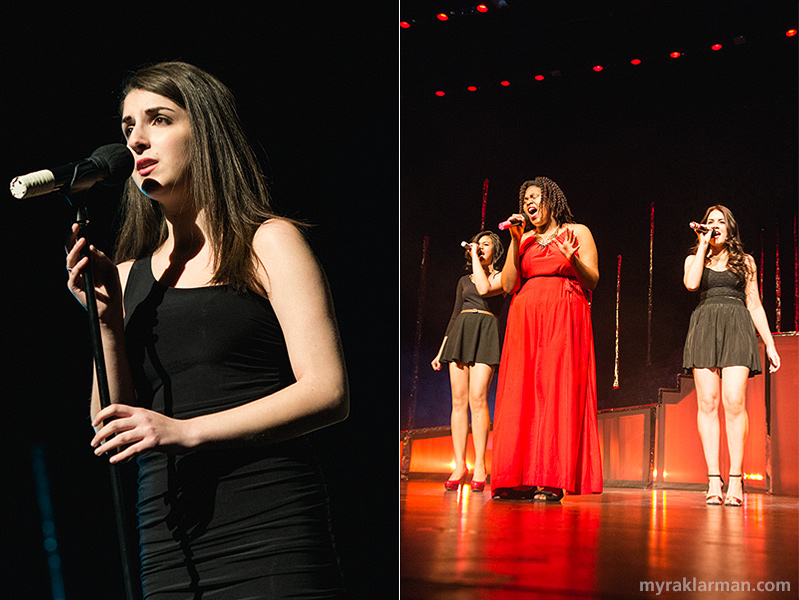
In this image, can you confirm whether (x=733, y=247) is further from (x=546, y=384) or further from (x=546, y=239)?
(x=546, y=384)

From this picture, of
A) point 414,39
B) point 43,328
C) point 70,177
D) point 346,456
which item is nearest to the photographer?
point 70,177

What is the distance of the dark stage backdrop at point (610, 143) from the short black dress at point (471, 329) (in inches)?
2.1

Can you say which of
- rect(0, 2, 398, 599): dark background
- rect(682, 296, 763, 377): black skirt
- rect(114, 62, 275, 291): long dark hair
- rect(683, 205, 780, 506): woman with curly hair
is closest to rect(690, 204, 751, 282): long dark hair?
rect(683, 205, 780, 506): woman with curly hair

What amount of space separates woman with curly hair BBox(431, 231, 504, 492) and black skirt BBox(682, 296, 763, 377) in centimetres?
66

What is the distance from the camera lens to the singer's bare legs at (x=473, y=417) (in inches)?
104

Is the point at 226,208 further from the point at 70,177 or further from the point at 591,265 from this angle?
the point at 591,265

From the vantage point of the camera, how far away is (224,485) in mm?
1024

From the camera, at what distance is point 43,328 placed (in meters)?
2.02

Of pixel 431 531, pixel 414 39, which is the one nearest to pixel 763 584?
pixel 431 531

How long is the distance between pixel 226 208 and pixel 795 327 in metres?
2.00

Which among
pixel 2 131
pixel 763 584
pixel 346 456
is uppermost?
pixel 2 131

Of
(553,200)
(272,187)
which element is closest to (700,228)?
(553,200)

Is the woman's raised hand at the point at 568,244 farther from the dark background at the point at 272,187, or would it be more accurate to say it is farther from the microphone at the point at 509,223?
the dark background at the point at 272,187
